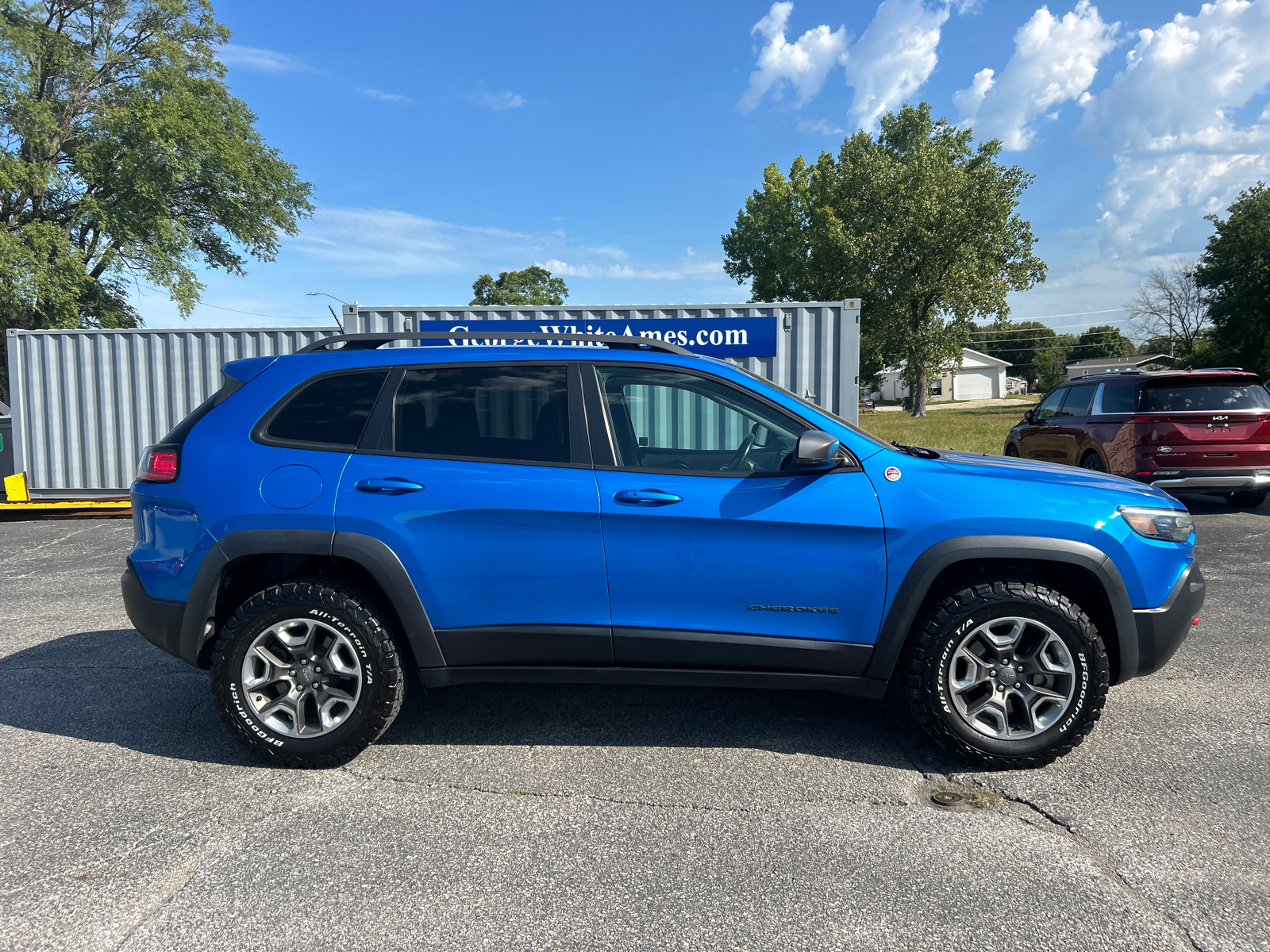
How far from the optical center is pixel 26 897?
7.98 feet

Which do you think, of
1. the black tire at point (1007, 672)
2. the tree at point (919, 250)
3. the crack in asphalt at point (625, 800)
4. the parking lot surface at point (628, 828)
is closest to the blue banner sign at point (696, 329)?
the parking lot surface at point (628, 828)

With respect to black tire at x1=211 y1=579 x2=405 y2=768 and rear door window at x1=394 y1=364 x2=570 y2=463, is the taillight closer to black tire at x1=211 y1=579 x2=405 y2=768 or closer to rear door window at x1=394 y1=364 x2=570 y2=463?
black tire at x1=211 y1=579 x2=405 y2=768

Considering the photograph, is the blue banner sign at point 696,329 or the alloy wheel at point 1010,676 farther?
the blue banner sign at point 696,329

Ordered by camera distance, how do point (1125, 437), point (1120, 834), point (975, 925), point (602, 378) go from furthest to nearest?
point (1125, 437) → point (602, 378) → point (1120, 834) → point (975, 925)

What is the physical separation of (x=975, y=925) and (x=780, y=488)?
157 cm

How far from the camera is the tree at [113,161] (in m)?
21.8

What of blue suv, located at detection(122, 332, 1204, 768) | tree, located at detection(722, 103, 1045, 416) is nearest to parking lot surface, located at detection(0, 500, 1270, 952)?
blue suv, located at detection(122, 332, 1204, 768)

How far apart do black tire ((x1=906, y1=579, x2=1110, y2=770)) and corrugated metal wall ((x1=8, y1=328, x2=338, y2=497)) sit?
1041 cm

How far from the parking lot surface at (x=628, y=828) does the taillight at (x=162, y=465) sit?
1.19 meters

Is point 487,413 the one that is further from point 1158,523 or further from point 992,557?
point 1158,523

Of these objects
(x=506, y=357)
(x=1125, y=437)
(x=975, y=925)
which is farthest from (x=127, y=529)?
(x=1125, y=437)

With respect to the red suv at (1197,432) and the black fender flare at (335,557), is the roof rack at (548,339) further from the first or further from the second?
the red suv at (1197,432)

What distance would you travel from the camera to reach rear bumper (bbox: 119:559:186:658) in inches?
132

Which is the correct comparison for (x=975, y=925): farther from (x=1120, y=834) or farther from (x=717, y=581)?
(x=717, y=581)
